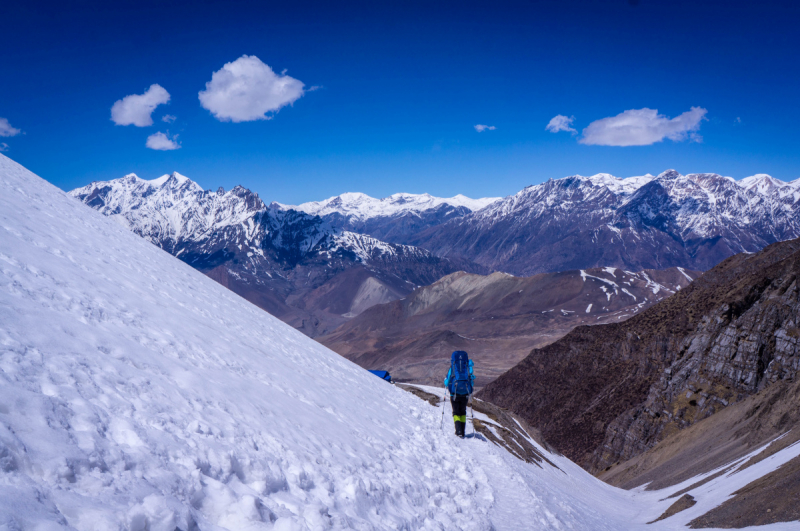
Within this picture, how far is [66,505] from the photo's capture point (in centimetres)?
398

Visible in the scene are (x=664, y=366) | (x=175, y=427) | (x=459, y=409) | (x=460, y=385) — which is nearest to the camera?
(x=175, y=427)

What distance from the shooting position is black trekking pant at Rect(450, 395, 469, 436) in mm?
14445

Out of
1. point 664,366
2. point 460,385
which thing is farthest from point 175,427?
point 664,366

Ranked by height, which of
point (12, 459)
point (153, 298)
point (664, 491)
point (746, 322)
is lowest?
point (664, 491)

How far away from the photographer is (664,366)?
185 ft

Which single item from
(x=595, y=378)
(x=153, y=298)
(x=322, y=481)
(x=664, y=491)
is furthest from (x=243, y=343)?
(x=595, y=378)

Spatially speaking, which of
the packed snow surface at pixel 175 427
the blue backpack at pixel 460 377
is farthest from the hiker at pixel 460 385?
the packed snow surface at pixel 175 427

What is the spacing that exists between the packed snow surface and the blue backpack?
1.58 meters

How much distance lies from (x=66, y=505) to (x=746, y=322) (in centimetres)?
5637

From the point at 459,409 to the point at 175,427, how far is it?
10.0 meters

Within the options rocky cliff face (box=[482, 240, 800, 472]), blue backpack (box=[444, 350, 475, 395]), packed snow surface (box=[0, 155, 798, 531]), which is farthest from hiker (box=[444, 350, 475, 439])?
rocky cliff face (box=[482, 240, 800, 472])

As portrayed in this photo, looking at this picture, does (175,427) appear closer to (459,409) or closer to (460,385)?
(460,385)

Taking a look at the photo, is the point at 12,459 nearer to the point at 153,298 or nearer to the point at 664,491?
the point at 153,298

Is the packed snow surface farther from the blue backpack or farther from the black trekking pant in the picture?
the blue backpack
